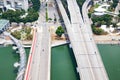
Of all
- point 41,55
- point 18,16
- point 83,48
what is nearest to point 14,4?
point 18,16

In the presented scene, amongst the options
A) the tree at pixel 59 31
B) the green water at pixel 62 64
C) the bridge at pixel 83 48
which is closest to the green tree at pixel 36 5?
the bridge at pixel 83 48

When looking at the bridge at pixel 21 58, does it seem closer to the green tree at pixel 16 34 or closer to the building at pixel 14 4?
the green tree at pixel 16 34

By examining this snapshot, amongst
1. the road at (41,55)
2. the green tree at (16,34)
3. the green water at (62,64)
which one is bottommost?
the green water at (62,64)

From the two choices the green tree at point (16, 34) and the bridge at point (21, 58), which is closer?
the bridge at point (21, 58)

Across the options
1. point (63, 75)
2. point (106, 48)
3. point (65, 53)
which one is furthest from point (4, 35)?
point (106, 48)

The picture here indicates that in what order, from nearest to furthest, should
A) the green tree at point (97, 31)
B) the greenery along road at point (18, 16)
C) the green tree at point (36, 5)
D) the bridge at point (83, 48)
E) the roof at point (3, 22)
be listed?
1. the bridge at point (83, 48)
2. the roof at point (3, 22)
3. the green tree at point (97, 31)
4. the greenery along road at point (18, 16)
5. the green tree at point (36, 5)

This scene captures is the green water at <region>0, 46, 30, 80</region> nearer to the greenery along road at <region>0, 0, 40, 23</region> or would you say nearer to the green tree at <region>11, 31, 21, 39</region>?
the green tree at <region>11, 31, 21, 39</region>

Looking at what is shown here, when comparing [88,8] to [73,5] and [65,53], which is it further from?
[65,53]

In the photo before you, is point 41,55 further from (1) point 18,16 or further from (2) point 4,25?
(1) point 18,16
